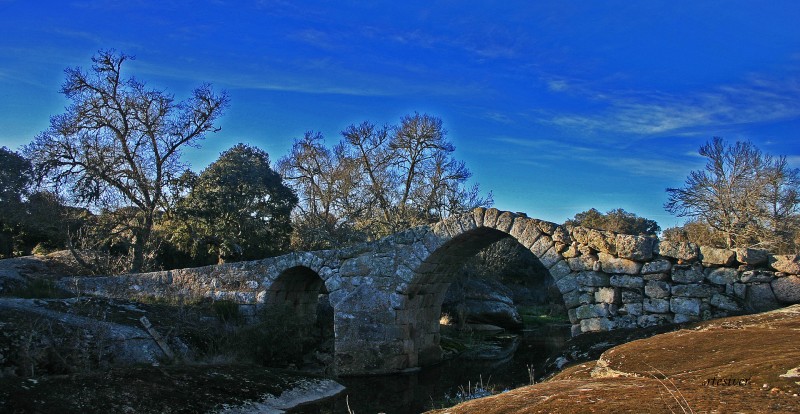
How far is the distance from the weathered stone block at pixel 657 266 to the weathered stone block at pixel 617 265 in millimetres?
105

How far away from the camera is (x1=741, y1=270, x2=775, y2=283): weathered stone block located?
8.42m

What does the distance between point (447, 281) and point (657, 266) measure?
5.32 metres

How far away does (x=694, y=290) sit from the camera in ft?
29.2

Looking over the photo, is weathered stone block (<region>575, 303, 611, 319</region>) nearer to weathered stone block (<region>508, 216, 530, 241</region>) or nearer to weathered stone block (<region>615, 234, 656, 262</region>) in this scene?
weathered stone block (<region>615, 234, 656, 262</region>)

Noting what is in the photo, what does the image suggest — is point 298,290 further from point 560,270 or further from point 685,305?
point 685,305

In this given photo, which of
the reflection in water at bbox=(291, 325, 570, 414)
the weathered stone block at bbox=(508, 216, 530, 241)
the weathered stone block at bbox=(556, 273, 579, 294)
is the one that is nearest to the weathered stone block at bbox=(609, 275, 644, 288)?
the weathered stone block at bbox=(556, 273, 579, 294)

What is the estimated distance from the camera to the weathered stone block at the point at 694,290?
8.80m

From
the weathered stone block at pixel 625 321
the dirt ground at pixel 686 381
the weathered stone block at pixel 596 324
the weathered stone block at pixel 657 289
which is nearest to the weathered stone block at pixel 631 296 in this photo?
the weathered stone block at pixel 657 289

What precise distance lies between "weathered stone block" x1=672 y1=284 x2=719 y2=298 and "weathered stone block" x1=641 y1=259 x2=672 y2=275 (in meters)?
0.31

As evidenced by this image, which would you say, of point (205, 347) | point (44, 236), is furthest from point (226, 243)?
point (205, 347)

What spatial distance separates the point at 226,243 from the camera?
2073 centimetres

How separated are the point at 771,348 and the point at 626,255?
5.81 metres

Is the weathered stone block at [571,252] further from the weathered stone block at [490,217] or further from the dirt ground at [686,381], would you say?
the dirt ground at [686,381]

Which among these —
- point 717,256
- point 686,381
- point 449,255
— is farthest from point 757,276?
point 686,381
